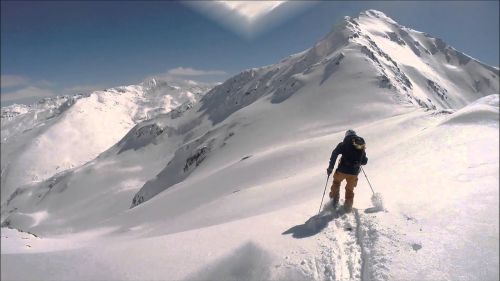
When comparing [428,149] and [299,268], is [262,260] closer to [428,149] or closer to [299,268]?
[299,268]

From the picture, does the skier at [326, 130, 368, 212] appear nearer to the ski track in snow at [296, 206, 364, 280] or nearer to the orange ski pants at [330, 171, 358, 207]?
the orange ski pants at [330, 171, 358, 207]

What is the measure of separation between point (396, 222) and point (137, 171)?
16411 centimetres

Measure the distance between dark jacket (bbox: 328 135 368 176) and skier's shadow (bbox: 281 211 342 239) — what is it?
51.9 inches

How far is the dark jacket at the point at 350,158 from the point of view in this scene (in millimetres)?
11711

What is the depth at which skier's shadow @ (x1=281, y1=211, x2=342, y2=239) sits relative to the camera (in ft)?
33.2

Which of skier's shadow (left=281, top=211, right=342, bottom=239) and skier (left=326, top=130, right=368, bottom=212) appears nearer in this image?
skier's shadow (left=281, top=211, right=342, bottom=239)

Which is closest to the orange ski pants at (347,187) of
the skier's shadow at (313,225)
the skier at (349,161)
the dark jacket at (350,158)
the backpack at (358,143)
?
the skier at (349,161)

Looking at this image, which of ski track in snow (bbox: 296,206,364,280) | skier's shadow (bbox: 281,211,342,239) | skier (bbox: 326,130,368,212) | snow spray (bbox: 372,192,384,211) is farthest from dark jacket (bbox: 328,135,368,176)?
ski track in snow (bbox: 296,206,364,280)

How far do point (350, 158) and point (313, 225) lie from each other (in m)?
2.45

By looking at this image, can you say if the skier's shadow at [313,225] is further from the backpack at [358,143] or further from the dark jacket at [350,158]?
the backpack at [358,143]

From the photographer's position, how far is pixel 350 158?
1178 centimetres

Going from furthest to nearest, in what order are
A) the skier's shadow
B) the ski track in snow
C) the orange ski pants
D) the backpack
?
1. the backpack
2. the orange ski pants
3. the skier's shadow
4. the ski track in snow

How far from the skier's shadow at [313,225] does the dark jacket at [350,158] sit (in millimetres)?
1317

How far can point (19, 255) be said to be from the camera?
9.42 metres
